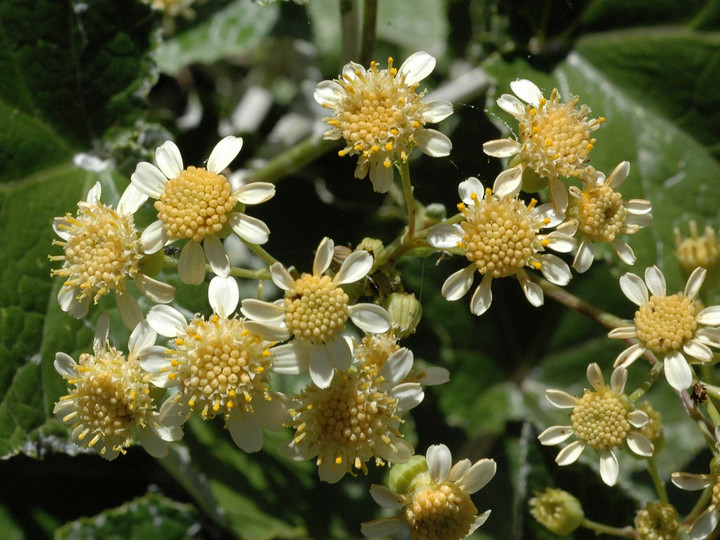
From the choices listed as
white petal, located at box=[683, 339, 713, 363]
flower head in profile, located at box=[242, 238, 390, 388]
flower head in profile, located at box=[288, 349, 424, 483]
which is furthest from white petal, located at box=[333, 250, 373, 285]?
white petal, located at box=[683, 339, 713, 363]

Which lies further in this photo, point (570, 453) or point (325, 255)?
point (570, 453)

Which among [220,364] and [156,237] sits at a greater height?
[156,237]

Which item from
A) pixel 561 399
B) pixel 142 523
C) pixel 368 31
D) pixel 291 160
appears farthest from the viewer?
pixel 142 523

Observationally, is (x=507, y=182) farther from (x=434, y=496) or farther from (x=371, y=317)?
(x=434, y=496)

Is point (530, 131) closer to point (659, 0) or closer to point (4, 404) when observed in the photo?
point (659, 0)

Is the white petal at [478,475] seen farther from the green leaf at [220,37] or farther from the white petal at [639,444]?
the green leaf at [220,37]

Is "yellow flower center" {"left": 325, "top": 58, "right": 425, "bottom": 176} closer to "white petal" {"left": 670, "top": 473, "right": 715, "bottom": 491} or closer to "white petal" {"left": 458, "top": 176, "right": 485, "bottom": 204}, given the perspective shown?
"white petal" {"left": 458, "top": 176, "right": 485, "bottom": 204}

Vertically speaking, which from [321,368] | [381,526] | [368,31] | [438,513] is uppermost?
[368,31]

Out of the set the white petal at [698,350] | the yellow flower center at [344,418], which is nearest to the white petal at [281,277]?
the yellow flower center at [344,418]

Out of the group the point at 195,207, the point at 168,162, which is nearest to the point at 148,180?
the point at 168,162
